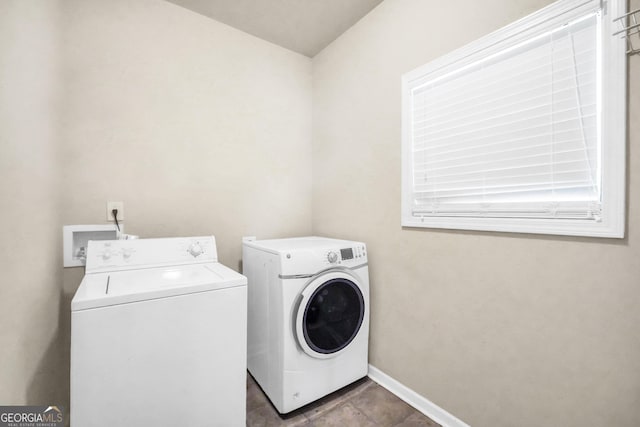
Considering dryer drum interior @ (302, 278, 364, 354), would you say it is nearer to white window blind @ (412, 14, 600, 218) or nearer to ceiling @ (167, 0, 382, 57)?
white window blind @ (412, 14, 600, 218)

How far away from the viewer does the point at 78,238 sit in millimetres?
1561

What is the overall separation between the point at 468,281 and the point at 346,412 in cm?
103

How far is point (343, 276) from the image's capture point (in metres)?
1.64

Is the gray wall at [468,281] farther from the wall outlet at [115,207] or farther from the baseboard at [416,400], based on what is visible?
the wall outlet at [115,207]

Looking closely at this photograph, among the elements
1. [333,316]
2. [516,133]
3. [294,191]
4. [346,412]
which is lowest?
[346,412]

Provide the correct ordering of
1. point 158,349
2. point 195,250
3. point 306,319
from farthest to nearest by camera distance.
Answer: point 195,250 < point 306,319 < point 158,349

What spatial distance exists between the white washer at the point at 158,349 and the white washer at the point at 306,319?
315 mm

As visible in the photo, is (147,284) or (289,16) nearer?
(147,284)

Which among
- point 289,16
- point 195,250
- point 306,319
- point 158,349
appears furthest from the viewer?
point 289,16

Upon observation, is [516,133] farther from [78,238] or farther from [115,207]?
[78,238]

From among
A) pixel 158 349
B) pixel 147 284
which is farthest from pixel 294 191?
pixel 158 349

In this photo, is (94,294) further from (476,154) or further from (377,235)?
(476,154)

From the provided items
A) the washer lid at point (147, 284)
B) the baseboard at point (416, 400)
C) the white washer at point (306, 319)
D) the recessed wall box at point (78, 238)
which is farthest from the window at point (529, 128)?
the recessed wall box at point (78, 238)

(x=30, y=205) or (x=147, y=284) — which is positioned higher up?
(x=30, y=205)
